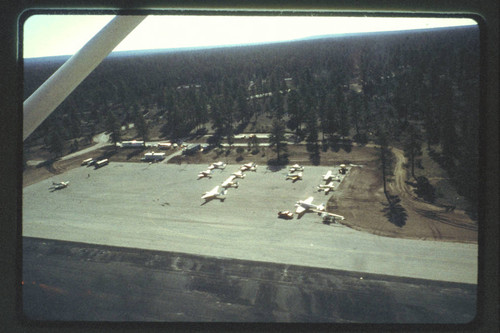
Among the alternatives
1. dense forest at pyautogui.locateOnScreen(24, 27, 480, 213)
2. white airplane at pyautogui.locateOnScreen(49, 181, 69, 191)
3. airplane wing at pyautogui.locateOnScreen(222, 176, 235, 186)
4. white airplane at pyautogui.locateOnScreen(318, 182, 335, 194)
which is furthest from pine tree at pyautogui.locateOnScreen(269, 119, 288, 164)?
white airplane at pyautogui.locateOnScreen(49, 181, 69, 191)

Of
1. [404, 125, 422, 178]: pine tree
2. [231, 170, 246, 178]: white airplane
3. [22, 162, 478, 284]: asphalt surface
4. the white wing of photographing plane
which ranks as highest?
the white wing of photographing plane

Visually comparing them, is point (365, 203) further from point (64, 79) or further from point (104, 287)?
point (64, 79)

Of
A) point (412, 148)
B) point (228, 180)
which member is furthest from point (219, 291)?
point (412, 148)

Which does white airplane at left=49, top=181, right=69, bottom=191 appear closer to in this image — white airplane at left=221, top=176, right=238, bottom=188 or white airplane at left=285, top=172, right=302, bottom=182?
white airplane at left=221, top=176, right=238, bottom=188

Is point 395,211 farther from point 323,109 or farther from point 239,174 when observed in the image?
point 323,109

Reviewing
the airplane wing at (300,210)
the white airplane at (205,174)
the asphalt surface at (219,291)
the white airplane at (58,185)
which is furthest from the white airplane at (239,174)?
the white airplane at (58,185)

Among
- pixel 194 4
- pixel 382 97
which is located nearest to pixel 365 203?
pixel 194 4
